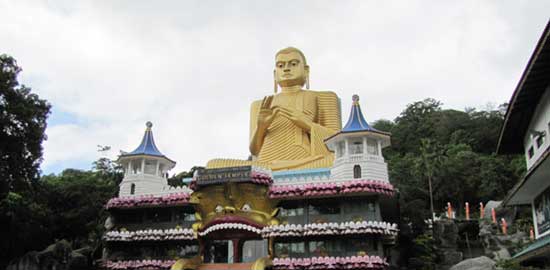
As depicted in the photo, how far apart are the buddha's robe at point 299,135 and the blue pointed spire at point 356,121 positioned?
3.35 metres

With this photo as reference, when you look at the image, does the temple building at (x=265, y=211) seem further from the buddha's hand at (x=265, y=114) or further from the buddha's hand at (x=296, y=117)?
the buddha's hand at (x=296, y=117)

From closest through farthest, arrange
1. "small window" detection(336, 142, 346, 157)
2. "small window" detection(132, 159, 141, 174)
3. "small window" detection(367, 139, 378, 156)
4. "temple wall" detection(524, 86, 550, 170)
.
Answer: "temple wall" detection(524, 86, 550, 170), "small window" detection(367, 139, 378, 156), "small window" detection(336, 142, 346, 157), "small window" detection(132, 159, 141, 174)

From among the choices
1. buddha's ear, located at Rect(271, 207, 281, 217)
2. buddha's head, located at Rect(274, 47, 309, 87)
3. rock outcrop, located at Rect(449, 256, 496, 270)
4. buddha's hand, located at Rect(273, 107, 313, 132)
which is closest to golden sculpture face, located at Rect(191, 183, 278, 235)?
buddha's ear, located at Rect(271, 207, 281, 217)

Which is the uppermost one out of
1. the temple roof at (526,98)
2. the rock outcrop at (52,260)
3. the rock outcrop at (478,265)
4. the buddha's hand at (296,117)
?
the buddha's hand at (296,117)

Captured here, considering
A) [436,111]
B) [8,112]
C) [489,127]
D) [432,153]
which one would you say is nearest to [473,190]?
[432,153]

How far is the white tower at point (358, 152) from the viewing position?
2209 centimetres

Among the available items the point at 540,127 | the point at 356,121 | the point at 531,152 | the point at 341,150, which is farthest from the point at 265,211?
the point at 540,127

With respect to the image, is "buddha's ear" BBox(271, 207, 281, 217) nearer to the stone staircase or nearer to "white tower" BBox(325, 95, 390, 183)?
the stone staircase

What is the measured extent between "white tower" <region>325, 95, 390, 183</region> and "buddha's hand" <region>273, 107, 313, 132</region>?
16.7 feet

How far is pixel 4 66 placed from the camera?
80.9 feet

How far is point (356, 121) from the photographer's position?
2302 centimetres

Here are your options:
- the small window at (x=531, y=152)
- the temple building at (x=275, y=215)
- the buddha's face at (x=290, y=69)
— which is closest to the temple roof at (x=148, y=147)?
the temple building at (x=275, y=215)

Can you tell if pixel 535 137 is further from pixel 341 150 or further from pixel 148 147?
pixel 148 147

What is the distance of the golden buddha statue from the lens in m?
27.1
